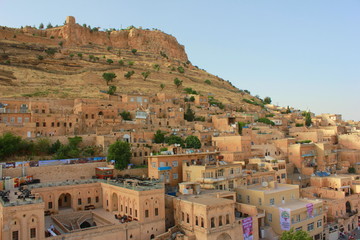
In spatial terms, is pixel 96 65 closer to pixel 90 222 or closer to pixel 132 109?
pixel 132 109

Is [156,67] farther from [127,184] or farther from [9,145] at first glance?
[127,184]

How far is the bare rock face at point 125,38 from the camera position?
7938 cm

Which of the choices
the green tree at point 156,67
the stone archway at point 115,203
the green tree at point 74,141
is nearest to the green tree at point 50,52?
the green tree at point 156,67

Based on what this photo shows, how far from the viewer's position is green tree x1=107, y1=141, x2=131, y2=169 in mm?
29094

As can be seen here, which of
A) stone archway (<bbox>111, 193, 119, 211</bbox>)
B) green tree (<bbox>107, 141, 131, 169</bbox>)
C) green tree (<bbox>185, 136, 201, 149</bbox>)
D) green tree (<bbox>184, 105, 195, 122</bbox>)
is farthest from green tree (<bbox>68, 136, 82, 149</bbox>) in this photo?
green tree (<bbox>184, 105, 195, 122</bbox>)

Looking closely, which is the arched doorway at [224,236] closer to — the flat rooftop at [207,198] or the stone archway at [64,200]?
the flat rooftop at [207,198]

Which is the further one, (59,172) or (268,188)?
(59,172)

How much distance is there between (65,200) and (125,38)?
231 feet

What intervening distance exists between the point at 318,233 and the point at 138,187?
14332mm

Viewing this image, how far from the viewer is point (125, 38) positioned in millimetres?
90938

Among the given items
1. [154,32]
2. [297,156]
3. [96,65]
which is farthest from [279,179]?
[154,32]

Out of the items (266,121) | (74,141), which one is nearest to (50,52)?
(74,141)

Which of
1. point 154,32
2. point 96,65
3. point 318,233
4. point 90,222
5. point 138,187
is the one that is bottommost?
point 318,233

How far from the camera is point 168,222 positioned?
23438 millimetres
